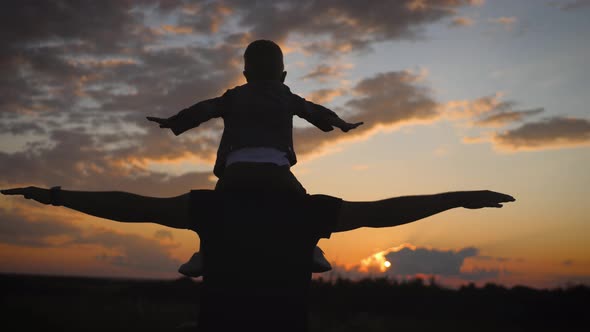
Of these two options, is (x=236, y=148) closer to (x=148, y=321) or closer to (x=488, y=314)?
(x=148, y=321)

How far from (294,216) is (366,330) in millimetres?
13985

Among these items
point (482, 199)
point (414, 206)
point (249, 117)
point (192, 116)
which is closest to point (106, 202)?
point (192, 116)

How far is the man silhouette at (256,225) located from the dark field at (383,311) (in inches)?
512

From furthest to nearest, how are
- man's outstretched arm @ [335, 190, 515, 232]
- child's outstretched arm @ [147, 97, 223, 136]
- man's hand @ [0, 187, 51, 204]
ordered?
1. child's outstretched arm @ [147, 97, 223, 136]
2. man's outstretched arm @ [335, 190, 515, 232]
3. man's hand @ [0, 187, 51, 204]

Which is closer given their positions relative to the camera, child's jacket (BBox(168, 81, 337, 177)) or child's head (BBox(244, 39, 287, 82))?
child's jacket (BBox(168, 81, 337, 177))

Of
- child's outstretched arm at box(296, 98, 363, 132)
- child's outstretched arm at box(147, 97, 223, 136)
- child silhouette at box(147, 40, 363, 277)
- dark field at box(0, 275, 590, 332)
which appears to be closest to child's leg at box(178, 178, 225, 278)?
child silhouette at box(147, 40, 363, 277)

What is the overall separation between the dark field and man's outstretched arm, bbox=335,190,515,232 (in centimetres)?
1342

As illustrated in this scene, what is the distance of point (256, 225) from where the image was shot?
4543mm

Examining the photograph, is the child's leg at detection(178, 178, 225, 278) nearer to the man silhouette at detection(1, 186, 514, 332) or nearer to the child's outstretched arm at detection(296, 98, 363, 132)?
the man silhouette at detection(1, 186, 514, 332)

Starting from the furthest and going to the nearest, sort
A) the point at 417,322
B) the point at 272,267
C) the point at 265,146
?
1. the point at 417,322
2. the point at 265,146
3. the point at 272,267

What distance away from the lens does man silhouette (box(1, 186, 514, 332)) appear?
14.2ft

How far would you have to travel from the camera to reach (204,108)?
4.91m

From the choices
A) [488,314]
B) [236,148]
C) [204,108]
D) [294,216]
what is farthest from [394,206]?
[488,314]

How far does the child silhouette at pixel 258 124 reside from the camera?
468 cm
